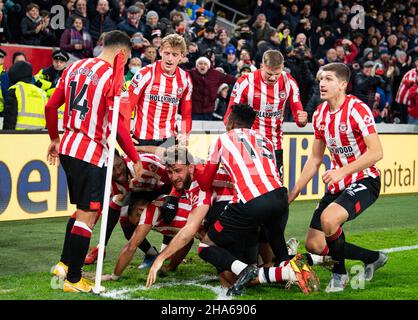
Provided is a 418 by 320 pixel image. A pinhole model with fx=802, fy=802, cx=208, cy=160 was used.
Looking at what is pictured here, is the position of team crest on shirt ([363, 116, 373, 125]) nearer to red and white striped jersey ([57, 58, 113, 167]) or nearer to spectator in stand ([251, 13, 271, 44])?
red and white striped jersey ([57, 58, 113, 167])

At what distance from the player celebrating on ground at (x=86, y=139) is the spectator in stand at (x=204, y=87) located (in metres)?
7.07

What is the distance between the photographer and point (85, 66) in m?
6.29

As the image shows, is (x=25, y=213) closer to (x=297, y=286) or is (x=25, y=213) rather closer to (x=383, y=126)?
(x=297, y=286)

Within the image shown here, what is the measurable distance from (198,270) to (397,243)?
9.15 feet

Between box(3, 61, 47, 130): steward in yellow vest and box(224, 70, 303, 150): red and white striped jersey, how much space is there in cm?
302

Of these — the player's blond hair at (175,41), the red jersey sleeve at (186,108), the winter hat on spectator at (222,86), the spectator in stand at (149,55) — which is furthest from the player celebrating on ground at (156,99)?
the winter hat on spectator at (222,86)

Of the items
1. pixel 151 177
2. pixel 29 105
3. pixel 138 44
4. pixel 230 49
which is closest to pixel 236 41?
pixel 230 49

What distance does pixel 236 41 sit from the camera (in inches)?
683

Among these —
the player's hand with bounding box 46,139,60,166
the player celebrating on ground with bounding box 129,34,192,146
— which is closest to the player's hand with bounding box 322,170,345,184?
the player's hand with bounding box 46,139,60,166

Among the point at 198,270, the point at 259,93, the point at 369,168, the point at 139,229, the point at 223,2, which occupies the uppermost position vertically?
the point at 223,2

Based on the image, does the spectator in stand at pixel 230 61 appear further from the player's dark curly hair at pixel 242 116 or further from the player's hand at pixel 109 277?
the player's hand at pixel 109 277

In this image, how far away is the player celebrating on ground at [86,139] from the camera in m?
6.23

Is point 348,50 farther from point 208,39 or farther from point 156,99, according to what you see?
point 156,99
